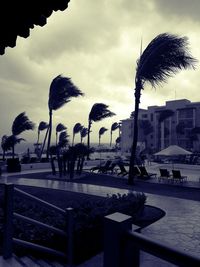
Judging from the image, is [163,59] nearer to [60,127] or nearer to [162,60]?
[162,60]

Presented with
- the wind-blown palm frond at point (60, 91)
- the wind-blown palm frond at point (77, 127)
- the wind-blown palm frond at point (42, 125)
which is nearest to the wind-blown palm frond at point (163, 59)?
the wind-blown palm frond at point (60, 91)

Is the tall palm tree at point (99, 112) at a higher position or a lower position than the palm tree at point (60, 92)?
lower

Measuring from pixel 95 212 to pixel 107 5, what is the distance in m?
5.75

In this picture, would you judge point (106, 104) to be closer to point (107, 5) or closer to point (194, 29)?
point (194, 29)

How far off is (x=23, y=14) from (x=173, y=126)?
83.7 meters

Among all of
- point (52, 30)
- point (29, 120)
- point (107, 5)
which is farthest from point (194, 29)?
point (29, 120)

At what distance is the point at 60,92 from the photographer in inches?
1008

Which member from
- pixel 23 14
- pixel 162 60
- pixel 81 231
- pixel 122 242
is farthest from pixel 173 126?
pixel 122 242

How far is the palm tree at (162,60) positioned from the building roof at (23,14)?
39.2ft

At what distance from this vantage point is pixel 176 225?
6984 mm

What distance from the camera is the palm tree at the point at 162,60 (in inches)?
523

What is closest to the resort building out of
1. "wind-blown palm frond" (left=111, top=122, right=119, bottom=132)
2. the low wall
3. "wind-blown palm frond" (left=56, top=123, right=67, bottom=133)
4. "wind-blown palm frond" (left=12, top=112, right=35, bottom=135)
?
"wind-blown palm frond" (left=111, top=122, right=119, bottom=132)

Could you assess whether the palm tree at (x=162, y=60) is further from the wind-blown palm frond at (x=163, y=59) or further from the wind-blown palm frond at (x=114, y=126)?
the wind-blown palm frond at (x=114, y=126)

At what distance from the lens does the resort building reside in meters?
74.3
